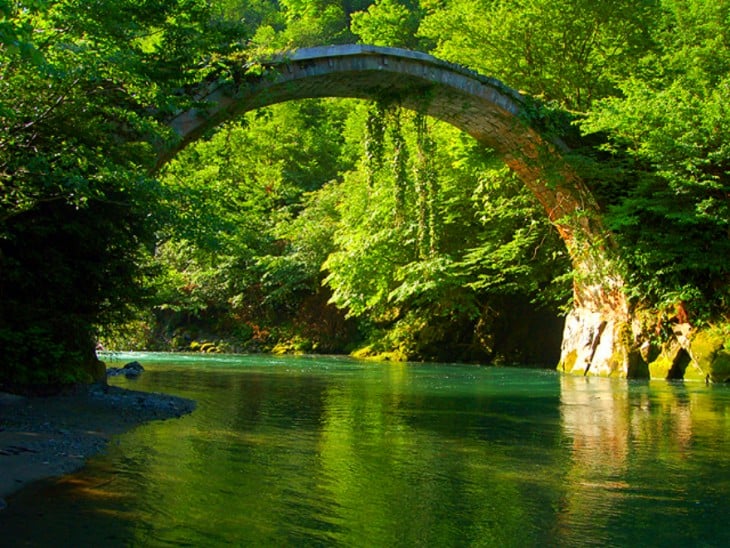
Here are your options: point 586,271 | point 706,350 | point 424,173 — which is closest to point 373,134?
point 424,173

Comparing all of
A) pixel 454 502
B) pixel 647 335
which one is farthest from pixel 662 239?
pixel 454 502

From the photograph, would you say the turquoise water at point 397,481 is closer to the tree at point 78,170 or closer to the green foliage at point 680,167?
the tree at point 78,170

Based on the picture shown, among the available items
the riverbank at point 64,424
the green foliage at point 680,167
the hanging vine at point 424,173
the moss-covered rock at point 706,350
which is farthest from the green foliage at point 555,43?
the riverbank at point 64,424

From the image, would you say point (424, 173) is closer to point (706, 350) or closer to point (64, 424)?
point (706, 350)

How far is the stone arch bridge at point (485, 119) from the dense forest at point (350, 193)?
356 millimetres

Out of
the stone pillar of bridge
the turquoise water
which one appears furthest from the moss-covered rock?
the turquoise water

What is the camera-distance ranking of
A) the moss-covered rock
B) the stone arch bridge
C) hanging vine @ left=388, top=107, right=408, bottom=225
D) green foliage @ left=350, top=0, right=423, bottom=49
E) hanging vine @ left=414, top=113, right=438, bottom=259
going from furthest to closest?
green foliage @ left=350, top=0, right=423, bottom=49 → hanging vine @ left=414, top=113, right=438, bottom=259 → hanging vine @ left=388, top=107, right=408, bottom=225 → the moss-covered rock → the stone arch bridge

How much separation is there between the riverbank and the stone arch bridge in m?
3.87

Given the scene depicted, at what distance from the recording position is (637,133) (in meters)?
13.9

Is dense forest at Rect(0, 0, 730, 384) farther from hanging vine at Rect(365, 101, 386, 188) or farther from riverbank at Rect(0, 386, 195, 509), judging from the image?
riverbank at Rect(0, 386, 195, 509)

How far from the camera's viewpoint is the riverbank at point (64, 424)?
4867 millimetres

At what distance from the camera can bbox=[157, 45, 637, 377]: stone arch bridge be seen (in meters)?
11.5

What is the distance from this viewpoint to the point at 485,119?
50.7 feet

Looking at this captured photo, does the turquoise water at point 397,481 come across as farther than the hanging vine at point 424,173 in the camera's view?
No
